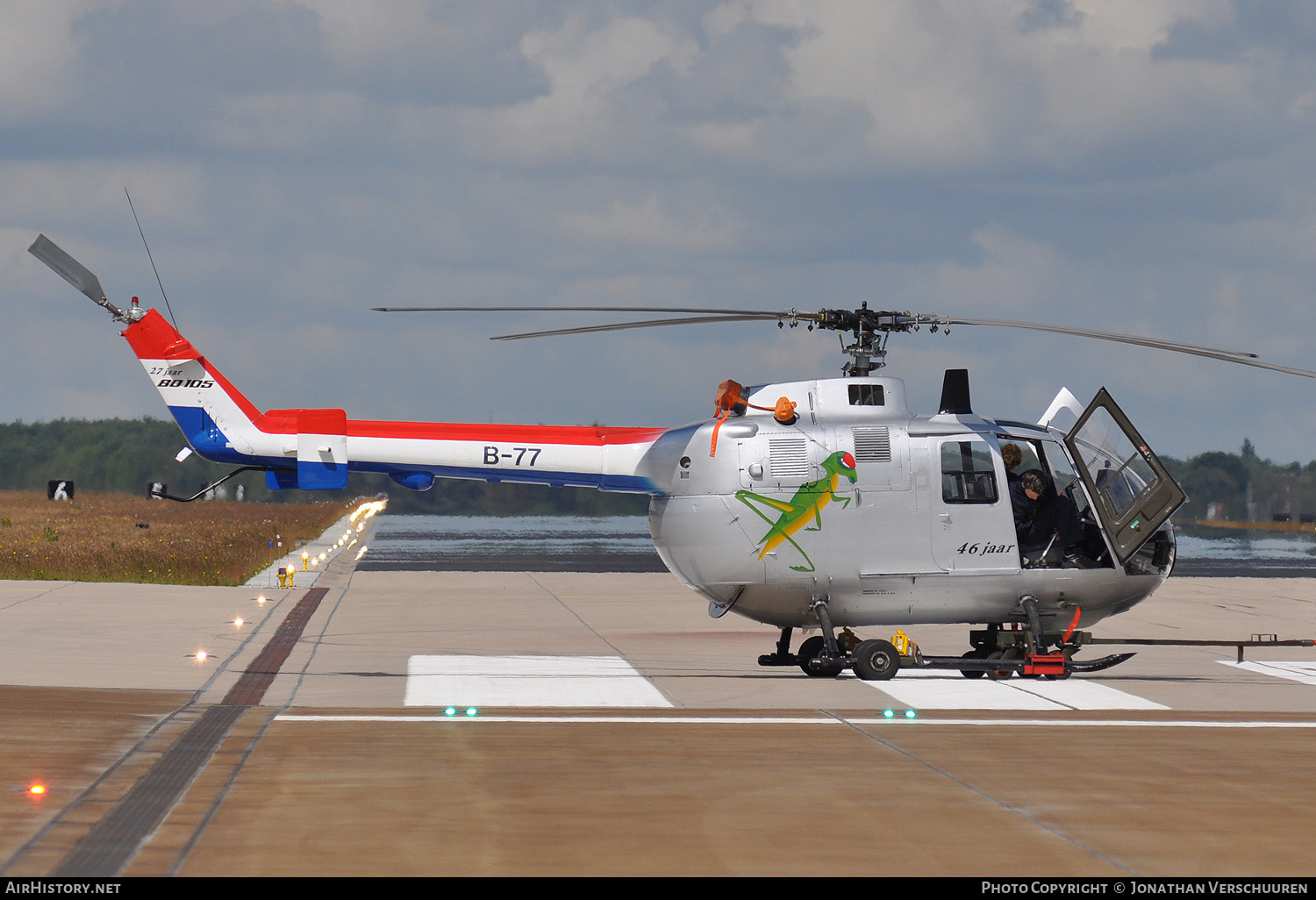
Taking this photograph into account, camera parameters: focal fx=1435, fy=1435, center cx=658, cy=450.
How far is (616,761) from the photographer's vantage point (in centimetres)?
993

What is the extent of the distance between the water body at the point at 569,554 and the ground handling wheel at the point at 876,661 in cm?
2106

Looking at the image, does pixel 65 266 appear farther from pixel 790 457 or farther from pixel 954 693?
pixel 954 693

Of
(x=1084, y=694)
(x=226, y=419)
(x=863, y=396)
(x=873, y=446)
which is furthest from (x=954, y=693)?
(x=226, y=419)

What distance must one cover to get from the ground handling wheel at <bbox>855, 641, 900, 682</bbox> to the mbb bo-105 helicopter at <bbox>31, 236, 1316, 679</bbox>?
0.02 m

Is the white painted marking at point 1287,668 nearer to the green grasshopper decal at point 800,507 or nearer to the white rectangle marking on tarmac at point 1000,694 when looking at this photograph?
the white rectangle marking on tarmac at point 1000,694

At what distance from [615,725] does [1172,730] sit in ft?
14.7

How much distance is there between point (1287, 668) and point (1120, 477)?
152 inches

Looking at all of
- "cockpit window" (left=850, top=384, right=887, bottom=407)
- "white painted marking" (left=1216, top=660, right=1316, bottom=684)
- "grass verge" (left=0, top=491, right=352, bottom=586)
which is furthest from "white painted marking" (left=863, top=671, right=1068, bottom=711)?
"grass verge" (left=0, top=491, right=352, bottom=586)

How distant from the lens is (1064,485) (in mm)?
14953

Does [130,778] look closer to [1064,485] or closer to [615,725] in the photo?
[615,725]

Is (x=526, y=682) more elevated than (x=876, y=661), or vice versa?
(x=876, y=661)

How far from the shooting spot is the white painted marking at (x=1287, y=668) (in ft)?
52.1

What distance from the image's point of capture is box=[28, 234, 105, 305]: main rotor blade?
15.9 meters

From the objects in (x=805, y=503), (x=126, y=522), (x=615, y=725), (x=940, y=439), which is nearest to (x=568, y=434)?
(x=805, y=503)
